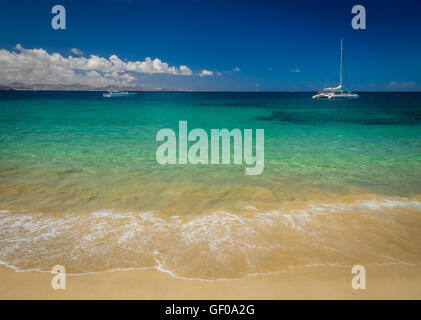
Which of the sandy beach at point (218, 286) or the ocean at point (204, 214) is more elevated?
the ocean at point (204, 214)

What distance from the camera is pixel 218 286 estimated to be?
4.17m

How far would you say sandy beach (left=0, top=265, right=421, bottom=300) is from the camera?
395cm

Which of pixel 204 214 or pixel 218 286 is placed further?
pixel 204 214

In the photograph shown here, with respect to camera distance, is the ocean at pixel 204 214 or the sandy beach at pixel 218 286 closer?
the sandy beach at pixel 218 286

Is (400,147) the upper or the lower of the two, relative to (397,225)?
upper

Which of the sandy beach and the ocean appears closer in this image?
the sandy beach

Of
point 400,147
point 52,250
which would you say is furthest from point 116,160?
point 400,147

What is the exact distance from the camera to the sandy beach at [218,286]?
13.0ft

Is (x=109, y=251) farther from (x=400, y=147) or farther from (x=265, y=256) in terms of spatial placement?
(x=400, y=147)

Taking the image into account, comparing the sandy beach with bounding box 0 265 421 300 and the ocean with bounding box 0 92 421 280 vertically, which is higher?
the ocean with bounding box 0 92 421 280

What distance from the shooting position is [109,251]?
5039mm

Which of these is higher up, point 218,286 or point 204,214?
point 204,214

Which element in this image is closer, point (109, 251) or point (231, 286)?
point (231, 286)

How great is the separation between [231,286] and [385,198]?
20.5 feet
